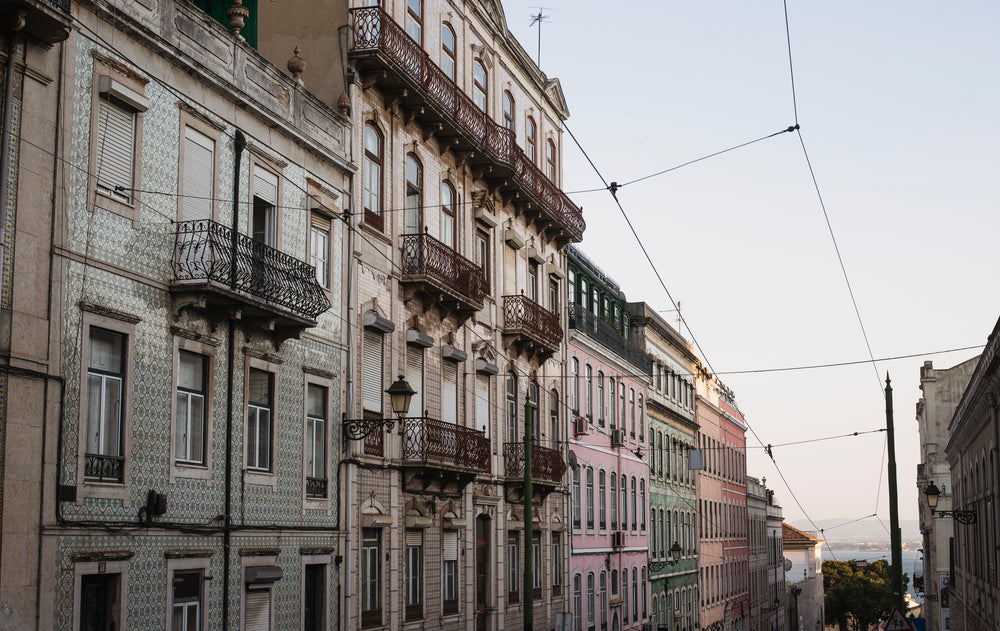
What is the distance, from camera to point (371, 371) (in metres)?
24.2

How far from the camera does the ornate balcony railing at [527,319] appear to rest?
1259 inches

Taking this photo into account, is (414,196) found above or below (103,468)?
above

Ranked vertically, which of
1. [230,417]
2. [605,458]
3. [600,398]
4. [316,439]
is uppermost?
[600,398]

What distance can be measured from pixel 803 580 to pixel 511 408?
83.7m

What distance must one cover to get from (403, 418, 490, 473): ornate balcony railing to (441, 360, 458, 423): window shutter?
818 millimetres

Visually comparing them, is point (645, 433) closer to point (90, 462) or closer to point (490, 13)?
point (490, 13)

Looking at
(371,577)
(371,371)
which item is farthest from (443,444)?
(371,577)

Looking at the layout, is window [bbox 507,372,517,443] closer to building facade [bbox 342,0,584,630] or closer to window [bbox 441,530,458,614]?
building facade [bbox 342,0,584,630]

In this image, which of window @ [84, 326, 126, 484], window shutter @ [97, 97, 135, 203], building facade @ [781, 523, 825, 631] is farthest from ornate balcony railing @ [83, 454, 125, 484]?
building facade @ [781, 523, 825, 631]

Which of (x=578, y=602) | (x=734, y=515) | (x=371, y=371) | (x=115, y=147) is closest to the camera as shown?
(x=115, y=147)

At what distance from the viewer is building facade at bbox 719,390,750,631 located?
6825cm

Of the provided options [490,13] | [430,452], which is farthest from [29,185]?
[490,13]

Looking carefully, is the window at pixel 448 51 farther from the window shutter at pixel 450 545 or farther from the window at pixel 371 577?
the window at pixel 371 577

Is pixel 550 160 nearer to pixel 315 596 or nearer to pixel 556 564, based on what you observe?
pixel 556 564
